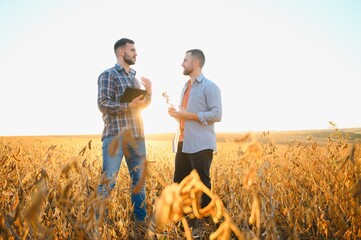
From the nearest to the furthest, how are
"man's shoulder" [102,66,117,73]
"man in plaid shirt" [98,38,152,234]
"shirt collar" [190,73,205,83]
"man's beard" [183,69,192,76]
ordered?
"man in plaid shirt" [98,38,152,234], "man's shoulder" [102,66,117,73], "shirt collar" [190,73,205,83], "man's beard" [183,69,192,76]

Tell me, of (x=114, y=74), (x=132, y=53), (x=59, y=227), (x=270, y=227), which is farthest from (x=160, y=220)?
(x=132, y=53)

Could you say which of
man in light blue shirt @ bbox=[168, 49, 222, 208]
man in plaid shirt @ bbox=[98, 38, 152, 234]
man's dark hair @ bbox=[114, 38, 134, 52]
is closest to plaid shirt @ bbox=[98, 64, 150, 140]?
man in plaid shirt @ bbox=[98, 38, 152, 234]

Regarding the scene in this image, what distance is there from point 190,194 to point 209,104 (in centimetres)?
255

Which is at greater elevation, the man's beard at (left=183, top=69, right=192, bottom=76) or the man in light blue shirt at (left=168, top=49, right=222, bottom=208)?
the man's beard at (left=183, top=69, right=192, bottom=76)

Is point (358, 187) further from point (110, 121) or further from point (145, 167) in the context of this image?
point (110, 121)

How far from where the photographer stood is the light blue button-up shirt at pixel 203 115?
10.4ft

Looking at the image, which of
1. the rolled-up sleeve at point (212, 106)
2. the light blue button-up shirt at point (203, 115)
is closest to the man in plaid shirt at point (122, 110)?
the light blue button-up shirt at point (203, 115)

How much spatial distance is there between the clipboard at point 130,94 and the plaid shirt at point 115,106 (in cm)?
8

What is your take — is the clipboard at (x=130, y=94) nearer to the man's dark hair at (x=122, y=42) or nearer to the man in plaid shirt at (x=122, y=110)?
the man in plaid shirt at (x=122, y=110)

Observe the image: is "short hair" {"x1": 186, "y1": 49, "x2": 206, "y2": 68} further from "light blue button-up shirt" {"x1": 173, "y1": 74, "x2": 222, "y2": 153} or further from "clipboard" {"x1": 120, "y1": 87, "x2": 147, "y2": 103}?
"clipboard" {"x1": 120, "y1": 87, "x2": 147, "y2": 103}

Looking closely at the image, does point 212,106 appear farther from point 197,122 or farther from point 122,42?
point 122,42

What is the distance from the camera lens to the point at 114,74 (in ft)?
11.0

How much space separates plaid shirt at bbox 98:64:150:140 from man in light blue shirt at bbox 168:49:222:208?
1.53ft

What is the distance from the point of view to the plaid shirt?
10.3 feet
